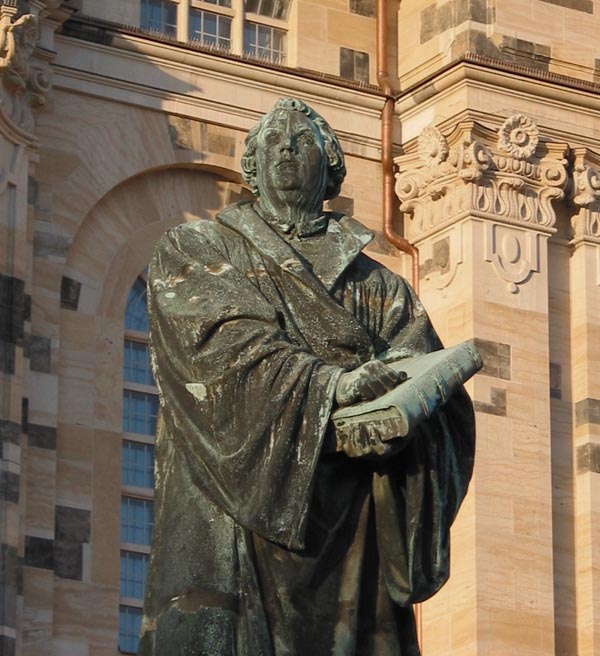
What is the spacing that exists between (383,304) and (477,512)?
10.7m

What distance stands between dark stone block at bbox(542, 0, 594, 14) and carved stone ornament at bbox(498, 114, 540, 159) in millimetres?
1091

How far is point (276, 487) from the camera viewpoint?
30.8 feet

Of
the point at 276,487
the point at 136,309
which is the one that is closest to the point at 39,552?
the point at 136,309

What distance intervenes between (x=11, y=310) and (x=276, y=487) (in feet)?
34.2

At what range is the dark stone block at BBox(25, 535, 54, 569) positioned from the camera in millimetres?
19625

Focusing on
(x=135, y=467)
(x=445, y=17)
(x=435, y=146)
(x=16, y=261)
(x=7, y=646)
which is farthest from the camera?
(x=445, y=17)

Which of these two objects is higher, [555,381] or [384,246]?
[384,246]

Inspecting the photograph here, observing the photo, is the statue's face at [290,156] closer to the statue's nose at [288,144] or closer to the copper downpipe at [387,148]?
the statue's nose at [288,144]

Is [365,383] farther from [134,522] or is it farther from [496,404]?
[496,404]

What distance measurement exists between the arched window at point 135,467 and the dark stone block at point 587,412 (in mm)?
2997

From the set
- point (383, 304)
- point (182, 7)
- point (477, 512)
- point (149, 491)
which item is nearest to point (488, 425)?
point (477, 512)

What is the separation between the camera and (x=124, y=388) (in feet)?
68.1

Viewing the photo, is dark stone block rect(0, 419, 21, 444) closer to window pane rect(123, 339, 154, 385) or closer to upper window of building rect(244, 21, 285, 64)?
window pane rect(123, 339, 154, 385)

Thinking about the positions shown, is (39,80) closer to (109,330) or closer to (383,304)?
(109,330)
